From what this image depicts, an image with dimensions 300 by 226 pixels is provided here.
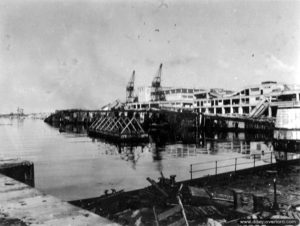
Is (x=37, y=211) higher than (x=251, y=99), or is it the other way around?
(x=251, y=99)

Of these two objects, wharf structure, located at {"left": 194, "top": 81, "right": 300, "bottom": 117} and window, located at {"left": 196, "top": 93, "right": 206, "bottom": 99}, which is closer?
wharf structure, located at {"left": 194, "top": 81, "right": 300, "bottom": 117}

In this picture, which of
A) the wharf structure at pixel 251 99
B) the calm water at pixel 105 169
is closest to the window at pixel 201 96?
the wharf structure at pixel 251 99

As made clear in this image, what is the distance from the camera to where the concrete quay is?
635cm

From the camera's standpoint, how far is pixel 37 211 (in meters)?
7.01

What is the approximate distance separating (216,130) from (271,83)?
2403 centimetres

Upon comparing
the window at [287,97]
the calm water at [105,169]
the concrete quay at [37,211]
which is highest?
the window at [287,97]

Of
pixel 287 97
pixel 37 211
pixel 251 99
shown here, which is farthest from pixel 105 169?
pixel 251 99

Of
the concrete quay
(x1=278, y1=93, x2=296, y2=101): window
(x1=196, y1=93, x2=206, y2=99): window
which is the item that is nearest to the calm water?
the concrete quay

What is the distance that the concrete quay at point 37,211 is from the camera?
635 cm

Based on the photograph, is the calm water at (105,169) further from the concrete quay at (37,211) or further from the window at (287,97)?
the window at (287,97)

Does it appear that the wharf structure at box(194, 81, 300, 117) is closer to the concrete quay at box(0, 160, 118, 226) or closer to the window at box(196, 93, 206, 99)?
the window at box(196, 93, 206, 99)

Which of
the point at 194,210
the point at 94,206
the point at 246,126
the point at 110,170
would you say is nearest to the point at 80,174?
the point at 110,170

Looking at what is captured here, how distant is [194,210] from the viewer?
12438 mm

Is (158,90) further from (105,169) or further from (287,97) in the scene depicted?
(105,169)
